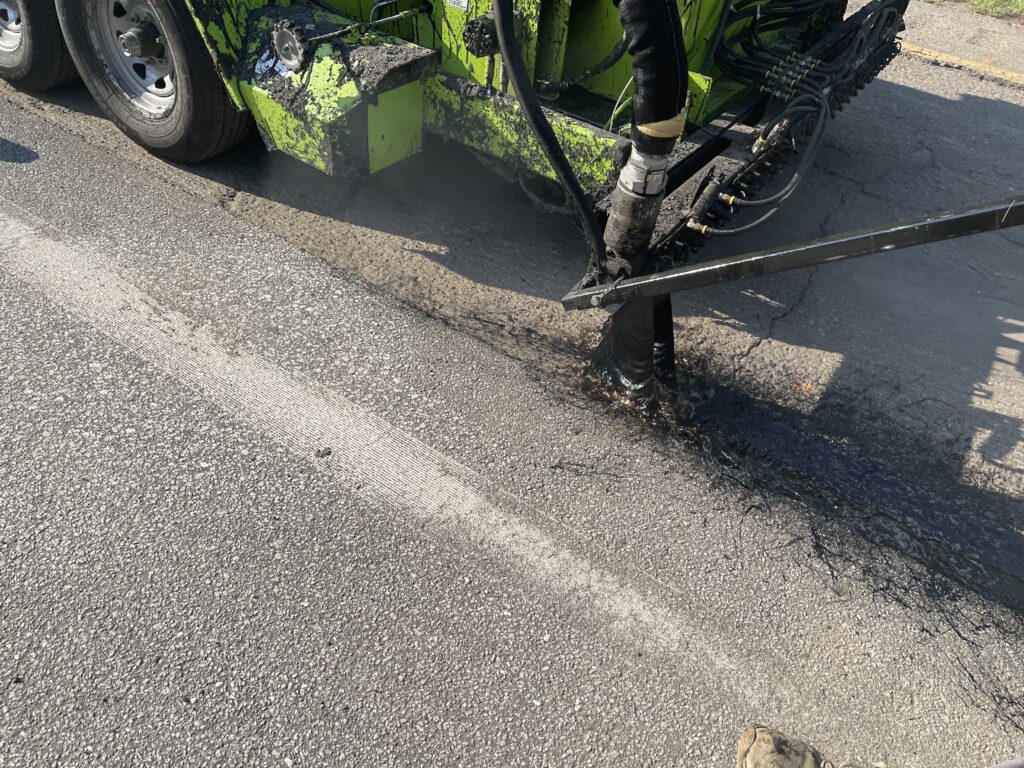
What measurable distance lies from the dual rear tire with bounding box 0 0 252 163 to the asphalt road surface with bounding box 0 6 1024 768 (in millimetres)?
237

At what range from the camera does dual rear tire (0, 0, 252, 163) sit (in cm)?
365

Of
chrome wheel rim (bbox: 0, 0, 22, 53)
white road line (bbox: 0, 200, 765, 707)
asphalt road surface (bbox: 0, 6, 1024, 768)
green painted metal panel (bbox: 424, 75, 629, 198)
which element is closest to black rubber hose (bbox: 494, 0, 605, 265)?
green painted metal panel (bbox: 424, 75, 629, 198)

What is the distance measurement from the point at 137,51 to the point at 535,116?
2.24 m

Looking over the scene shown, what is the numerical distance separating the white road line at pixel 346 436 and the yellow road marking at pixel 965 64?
5516 millimetres

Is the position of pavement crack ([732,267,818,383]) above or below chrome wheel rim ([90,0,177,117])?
below

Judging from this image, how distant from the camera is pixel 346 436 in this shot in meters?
2.79

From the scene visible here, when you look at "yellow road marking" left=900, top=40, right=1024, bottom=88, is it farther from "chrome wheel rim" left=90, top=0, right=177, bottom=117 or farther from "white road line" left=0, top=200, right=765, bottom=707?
"white road line" left=0, top=200, right=765, bottom=707

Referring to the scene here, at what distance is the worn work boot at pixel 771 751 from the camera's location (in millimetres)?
1996

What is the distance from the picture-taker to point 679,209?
3.00 metres

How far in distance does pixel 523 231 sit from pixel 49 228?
2129mm

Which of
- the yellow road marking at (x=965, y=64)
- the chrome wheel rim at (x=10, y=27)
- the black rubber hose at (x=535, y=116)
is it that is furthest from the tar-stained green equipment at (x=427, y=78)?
the yellow road marking at (x=965, y=64)

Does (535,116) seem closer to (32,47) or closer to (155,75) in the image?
(155,75)

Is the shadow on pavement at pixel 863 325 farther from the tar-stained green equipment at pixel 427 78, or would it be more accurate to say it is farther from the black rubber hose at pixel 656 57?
the black rubber hose at pixel 656 57

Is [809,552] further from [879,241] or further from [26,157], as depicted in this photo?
[26,157]
